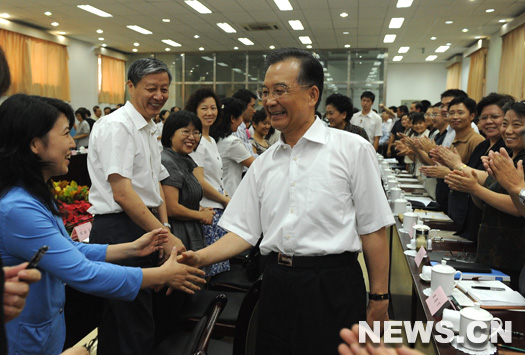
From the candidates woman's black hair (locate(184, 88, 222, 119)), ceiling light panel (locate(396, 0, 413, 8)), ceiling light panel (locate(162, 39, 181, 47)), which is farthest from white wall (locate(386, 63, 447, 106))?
woman's black hair (locate(184, 88, 222, 119))

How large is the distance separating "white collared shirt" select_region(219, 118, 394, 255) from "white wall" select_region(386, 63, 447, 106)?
1654 centimetres

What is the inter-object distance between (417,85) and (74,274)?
57.7 feet

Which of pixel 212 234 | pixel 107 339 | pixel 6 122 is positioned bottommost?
pixel 107 339

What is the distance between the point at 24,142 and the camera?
135 centimetres

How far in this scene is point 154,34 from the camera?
11711mm

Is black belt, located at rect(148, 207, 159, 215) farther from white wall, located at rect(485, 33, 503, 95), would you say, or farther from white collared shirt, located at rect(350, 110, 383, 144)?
white wall, located at rect(485, 33, 503, 95)

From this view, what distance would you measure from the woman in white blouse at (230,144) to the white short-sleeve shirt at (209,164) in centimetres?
35

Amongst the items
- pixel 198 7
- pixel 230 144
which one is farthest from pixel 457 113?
pixel 198 7

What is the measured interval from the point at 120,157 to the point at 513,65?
1011 centimetres

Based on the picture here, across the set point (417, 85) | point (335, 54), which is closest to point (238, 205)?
point (335, 54)

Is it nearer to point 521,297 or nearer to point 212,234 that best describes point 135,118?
point 212,234

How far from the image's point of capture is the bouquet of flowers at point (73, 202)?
2.55m

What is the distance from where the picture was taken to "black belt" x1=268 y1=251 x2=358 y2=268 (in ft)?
4.78

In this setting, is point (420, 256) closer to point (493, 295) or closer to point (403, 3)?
point (493, 295)
